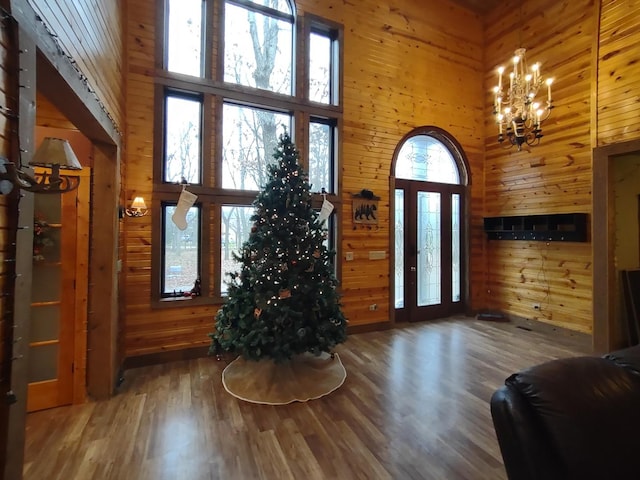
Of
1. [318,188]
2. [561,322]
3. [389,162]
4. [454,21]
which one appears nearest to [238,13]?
[318,188]

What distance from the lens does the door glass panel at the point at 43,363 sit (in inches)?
99.7

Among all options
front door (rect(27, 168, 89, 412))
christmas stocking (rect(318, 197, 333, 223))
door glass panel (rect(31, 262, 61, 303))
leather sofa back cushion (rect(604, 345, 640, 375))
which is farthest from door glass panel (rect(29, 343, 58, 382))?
leather sofa back cushion (rect(604, 345, 640, 375))

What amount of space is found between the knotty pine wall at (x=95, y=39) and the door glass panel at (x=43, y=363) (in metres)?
2.07

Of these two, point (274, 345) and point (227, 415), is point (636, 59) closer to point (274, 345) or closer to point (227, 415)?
point (274, 345)

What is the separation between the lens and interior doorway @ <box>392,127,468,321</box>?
5172 mm

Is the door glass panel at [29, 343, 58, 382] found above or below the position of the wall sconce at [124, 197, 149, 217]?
below

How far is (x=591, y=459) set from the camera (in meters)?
0.96

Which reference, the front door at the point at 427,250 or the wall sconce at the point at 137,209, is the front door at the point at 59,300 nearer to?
the wall sconce at the point at 137,209

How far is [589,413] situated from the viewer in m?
1.03

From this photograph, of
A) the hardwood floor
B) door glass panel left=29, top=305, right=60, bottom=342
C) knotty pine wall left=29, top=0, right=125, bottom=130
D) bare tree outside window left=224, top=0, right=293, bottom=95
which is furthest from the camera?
bare tree outside window left=224, top=0, right=293, bottom=95

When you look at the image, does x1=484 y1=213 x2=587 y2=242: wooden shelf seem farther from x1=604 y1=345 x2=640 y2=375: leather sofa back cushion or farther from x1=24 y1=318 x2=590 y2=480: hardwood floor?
x1=604 y1=345 x2=640 y2=375: leather sofa back cushion

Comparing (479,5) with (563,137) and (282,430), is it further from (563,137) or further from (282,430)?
(282,430)

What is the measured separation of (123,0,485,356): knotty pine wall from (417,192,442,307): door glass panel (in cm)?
75

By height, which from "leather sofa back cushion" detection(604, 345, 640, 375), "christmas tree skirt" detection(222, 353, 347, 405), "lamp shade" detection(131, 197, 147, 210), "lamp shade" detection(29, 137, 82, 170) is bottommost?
"christmas tree skirt" detection(222, 353, 347, 405)
